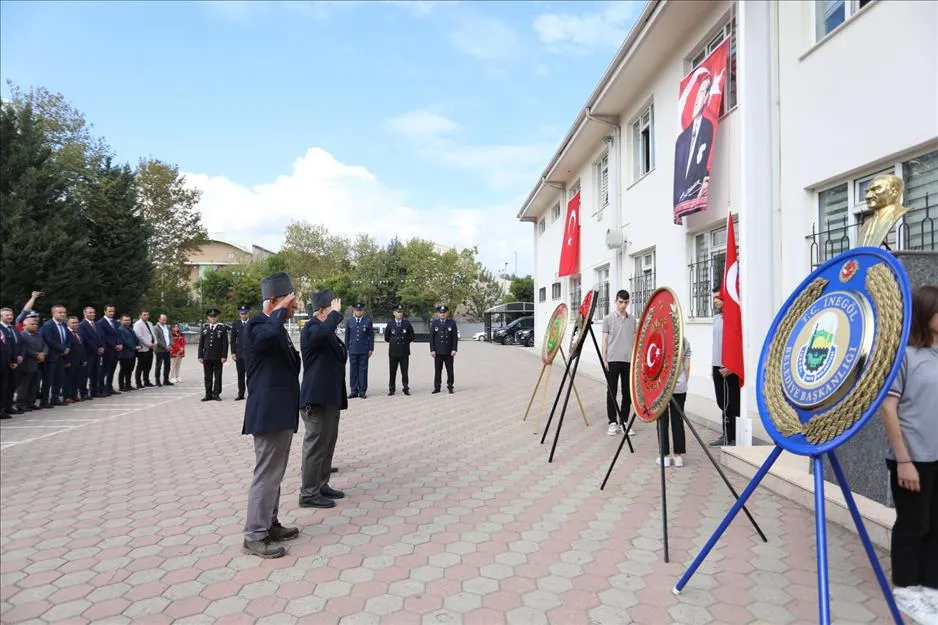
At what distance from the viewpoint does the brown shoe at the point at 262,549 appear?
3527 mm

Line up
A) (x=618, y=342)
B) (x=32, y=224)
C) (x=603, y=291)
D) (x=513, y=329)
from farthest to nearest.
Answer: (x=513, y=329) → (x=32, y=224) → (x=603, y=291) → (x=618, y=342)

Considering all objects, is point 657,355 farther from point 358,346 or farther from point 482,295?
point 482,295

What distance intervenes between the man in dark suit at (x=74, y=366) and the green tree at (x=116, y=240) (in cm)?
1486

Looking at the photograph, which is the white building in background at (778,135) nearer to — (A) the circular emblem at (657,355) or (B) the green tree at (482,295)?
(A) the circular emblem at (657,355)

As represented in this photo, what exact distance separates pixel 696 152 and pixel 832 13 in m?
2.52

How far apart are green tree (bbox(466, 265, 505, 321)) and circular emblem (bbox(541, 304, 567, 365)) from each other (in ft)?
148

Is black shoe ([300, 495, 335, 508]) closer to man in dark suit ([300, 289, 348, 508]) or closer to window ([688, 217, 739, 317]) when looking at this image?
man in dark suit ([300, 289, 348, 508])

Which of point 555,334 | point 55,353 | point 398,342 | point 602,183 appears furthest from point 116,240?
point 555,334

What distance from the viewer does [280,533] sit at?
12.5ft

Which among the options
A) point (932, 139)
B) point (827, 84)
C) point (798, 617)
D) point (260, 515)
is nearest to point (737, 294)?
point (932, 139)

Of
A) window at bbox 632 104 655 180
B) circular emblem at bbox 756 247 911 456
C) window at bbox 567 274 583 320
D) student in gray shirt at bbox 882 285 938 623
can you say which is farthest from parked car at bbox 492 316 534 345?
circular emblem at bbox 756 247 911 456

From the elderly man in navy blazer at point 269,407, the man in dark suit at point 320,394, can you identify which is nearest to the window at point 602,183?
the man in dark suit at point 320,394

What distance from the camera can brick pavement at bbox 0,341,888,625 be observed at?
294cm

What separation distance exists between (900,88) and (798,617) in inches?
200
